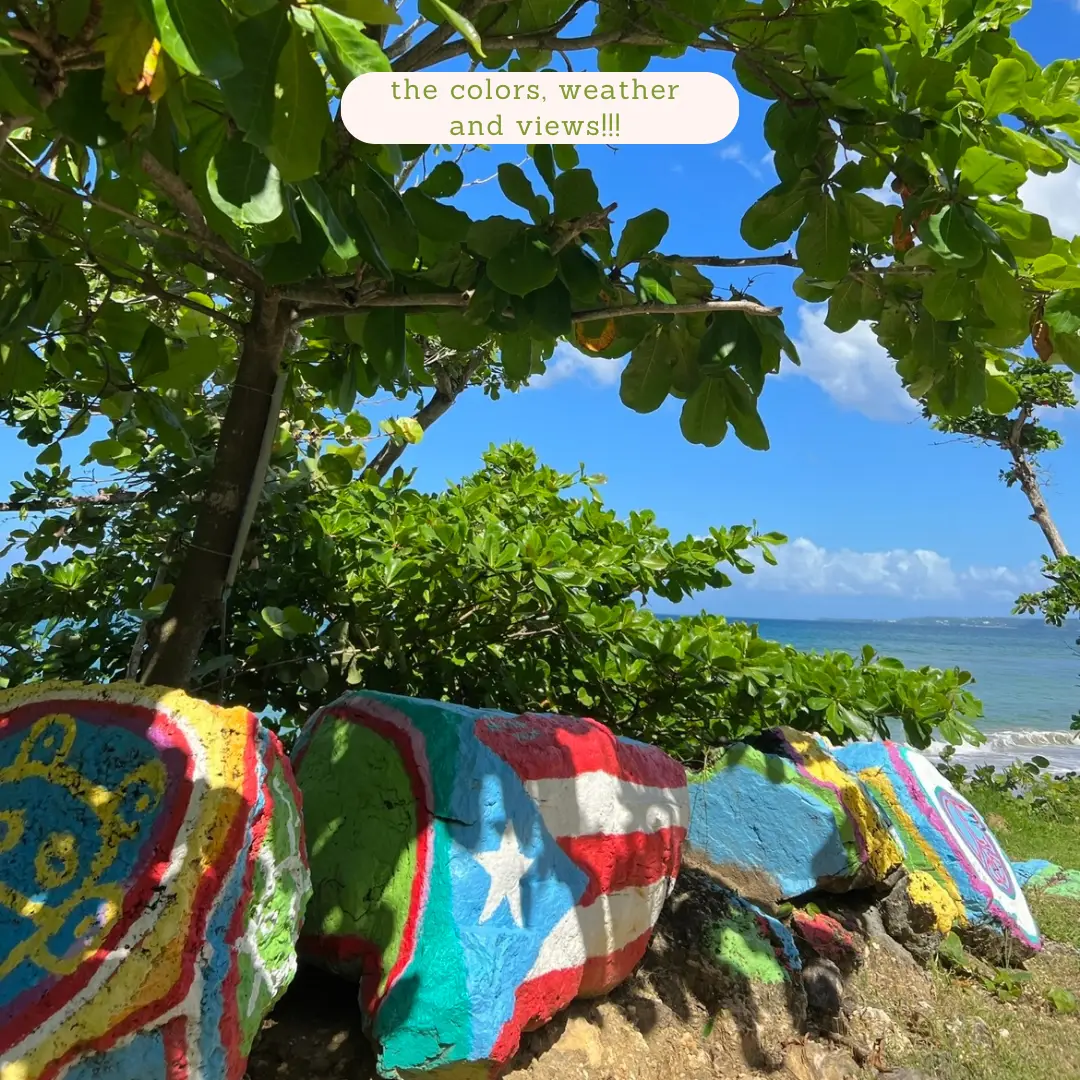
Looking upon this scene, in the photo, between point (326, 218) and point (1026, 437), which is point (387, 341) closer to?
point (326, 218)

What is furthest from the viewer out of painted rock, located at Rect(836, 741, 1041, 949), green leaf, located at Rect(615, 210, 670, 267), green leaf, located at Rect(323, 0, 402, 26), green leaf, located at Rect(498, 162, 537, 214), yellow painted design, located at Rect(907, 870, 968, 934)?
painted rock, located at Rect(836, 741, 1041, 949)

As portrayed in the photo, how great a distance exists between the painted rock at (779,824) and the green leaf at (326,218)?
279cm

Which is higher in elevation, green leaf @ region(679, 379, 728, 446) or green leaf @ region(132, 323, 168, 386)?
green leaf @ region(132, 323, 168, 386)

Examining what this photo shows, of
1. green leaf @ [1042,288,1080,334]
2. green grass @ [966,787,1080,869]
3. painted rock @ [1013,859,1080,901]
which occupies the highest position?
green leaf @ [1042,288,1080,334]

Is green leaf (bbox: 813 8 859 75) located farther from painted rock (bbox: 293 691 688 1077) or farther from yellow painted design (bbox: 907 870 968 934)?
yellow painted design (bbox: 907 870 968 934)

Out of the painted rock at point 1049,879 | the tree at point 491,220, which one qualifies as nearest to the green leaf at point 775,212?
the tree at point 491,220

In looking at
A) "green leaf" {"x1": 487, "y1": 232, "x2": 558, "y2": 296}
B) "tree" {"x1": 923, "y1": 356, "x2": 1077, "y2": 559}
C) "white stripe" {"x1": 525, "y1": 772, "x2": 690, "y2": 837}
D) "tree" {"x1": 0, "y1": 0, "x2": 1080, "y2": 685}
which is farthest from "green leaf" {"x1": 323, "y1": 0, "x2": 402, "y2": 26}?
"tree" {"x1": 923, "y1": 356, "x2": 1077, "y2": 559}

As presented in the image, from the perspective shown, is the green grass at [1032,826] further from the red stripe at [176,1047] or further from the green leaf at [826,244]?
the red stripe at [176,1047]

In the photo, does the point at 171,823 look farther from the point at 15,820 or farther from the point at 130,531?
the point at 130,531

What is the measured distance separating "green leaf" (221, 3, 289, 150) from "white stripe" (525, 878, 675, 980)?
1785 mm

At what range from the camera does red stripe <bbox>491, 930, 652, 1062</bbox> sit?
6.11 ft

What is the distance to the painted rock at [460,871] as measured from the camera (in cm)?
180

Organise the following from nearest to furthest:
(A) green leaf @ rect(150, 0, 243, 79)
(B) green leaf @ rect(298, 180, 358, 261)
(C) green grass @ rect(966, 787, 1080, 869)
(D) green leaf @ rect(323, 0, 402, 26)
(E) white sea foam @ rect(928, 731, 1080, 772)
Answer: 1. (A) green leaf @ rect(150, 0, 243, 79)
2. (D) green leaf @ rect(323, 0, 402, 26)
3. (B) green leaf @ rect(298, 180, 358, 261)
4. (C) green grass @ rect(966, 787, 1080, 869)
5. (E) white sea foam @ rect(928, 731, 1080, 772)

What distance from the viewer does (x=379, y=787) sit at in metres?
2.03
